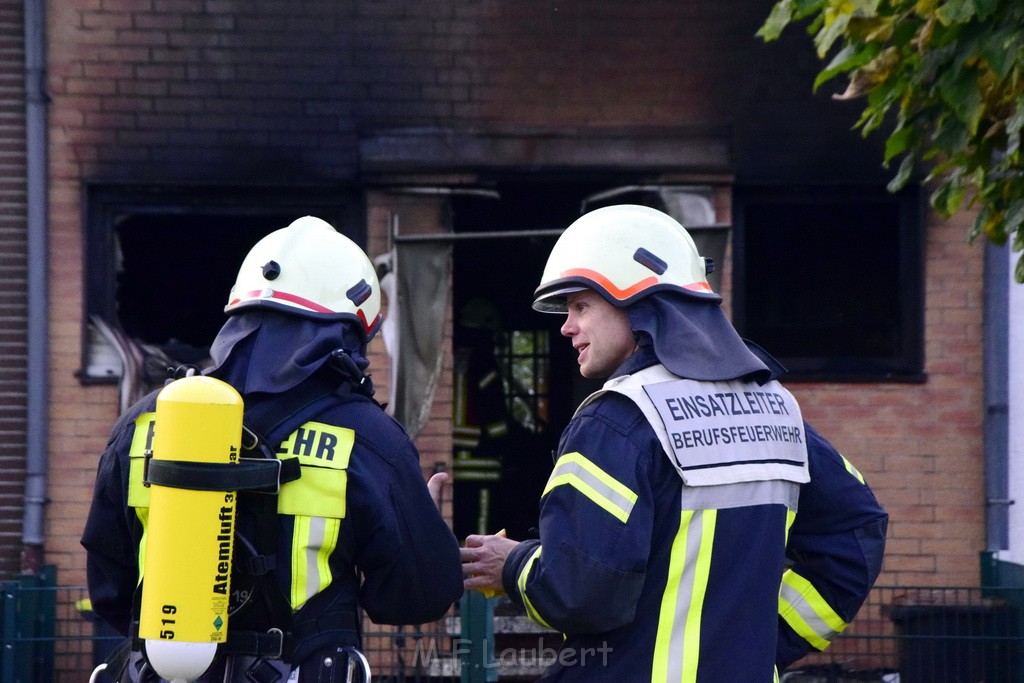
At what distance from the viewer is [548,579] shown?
2576mm

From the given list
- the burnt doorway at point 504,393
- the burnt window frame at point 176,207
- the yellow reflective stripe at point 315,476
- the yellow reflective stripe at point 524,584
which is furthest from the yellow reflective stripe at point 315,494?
the burnt doorway at point 504,393

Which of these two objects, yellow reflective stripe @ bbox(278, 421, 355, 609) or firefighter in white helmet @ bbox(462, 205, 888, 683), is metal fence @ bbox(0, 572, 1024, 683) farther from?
firefighter in white helmet @ bbox(462, 205, 888, 683)

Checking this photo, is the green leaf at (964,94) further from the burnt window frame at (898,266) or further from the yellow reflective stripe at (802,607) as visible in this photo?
the burnt window frame at (898,266)

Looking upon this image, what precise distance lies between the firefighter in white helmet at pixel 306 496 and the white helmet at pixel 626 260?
55 centimetres

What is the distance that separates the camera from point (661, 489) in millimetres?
2613

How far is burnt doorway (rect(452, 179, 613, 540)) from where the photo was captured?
851 centimetres

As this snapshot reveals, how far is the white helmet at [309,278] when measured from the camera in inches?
118

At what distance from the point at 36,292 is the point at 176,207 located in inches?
36.1

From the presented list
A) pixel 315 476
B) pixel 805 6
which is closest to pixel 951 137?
pixel 805 6

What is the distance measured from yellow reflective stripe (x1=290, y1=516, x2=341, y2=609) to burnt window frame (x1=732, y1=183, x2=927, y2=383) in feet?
15.4

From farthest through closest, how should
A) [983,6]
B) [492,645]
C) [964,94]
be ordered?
[492,645], [964,94], [983,6]

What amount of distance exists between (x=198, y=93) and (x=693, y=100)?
2.87 meters

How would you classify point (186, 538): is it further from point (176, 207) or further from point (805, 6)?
point (176, 207)

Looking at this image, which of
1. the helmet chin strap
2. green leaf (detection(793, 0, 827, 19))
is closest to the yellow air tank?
the helmet chin strap
